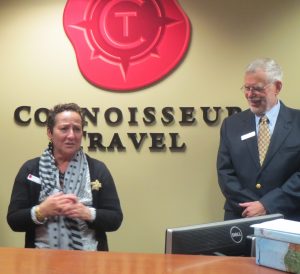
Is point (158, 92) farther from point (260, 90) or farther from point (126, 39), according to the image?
point (260, 90)

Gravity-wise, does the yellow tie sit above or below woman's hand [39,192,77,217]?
above

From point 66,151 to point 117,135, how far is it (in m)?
0.81

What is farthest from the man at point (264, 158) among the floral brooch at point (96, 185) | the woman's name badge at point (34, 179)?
the woman's name badge at point (34, 179)

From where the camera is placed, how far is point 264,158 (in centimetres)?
270

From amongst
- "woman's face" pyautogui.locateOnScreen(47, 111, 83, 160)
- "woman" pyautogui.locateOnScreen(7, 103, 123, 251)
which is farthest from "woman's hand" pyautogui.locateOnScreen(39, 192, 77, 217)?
"woman's face" pyautogui.locateOnScreen(47, 111, 83, 160)

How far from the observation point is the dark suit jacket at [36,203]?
240cm

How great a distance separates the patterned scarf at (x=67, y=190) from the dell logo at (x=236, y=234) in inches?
44.1

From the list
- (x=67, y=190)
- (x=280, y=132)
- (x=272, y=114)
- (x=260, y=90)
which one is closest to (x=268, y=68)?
(x=260, y=90)

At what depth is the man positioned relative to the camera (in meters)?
2.62

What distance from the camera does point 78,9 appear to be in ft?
10.7

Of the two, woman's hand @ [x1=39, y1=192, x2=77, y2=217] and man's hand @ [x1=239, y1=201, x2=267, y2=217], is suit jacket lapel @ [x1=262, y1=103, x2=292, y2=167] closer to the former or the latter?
man's hand @ [x1=239, y1=201, x2=267, y2=217]

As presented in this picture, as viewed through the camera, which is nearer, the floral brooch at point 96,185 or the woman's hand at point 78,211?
the woman's hand at point 78,211

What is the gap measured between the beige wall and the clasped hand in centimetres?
98

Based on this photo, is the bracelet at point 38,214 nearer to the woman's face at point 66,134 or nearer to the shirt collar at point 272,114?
the woman's face at point 66,134
